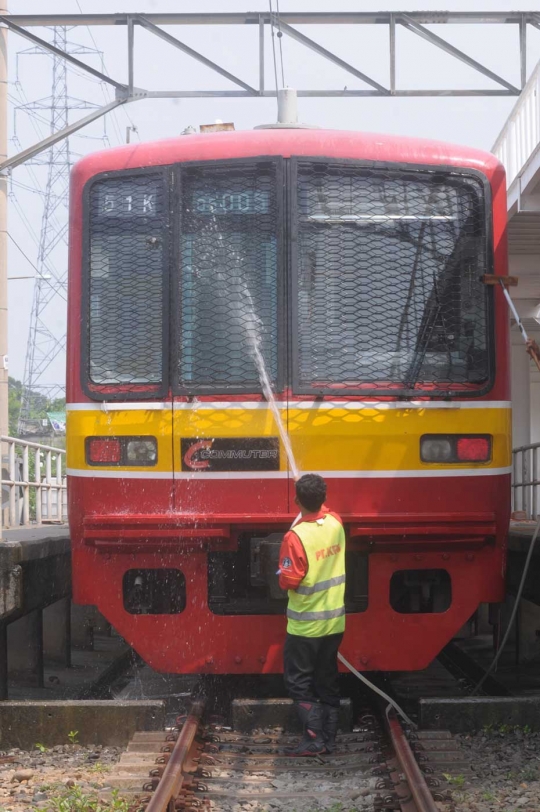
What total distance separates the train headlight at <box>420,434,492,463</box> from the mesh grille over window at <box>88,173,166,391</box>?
1.50 meters

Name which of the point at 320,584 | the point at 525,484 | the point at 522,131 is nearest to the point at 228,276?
the point at 320,584

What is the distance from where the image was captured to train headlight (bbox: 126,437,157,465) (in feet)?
21.4

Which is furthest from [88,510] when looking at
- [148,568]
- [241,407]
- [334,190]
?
[334,190]

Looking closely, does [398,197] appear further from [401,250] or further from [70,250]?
[70,250]

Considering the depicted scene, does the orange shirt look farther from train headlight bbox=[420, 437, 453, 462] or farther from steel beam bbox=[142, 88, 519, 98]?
steel beam bbox=[142, 88, 519, 98]

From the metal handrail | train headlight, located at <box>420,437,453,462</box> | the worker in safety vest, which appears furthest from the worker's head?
the metal handrail

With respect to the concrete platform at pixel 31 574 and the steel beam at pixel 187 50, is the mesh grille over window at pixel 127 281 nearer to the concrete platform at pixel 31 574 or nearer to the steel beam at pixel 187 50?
the concrete platform at pixel 31 574

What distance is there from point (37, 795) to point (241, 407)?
228 cm

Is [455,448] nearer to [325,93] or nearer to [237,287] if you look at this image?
[237,287]

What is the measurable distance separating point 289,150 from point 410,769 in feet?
10.9

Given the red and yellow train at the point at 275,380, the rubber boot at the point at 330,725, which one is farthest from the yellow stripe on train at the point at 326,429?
the rubber boot at the point at 330,725

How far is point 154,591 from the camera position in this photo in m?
6.76

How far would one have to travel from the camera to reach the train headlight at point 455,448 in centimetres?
655

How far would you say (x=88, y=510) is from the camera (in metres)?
6.60
